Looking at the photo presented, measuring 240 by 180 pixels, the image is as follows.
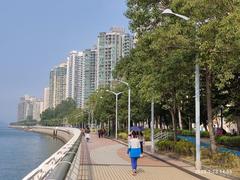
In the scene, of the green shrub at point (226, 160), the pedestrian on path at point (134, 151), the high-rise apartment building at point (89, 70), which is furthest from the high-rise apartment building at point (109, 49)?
the pedestrian on path at point (134, 151)

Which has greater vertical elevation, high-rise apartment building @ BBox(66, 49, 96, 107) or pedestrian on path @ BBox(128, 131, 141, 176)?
high-rise apartment building @ BBox(66, 49, 96, 107)

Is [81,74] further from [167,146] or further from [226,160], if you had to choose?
[226,160]

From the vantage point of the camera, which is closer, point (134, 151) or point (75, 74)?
point (134, 151)

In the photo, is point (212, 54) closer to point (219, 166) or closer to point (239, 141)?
point (219, 166)

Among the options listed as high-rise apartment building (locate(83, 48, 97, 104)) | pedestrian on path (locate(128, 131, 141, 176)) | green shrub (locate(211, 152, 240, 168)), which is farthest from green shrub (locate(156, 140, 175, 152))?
high-rise apartment building (locate(83, 48, 97, 104))

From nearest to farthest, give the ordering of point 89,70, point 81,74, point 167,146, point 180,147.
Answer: point 180,147 < point 167,146 < point 89,70 < point 81,74

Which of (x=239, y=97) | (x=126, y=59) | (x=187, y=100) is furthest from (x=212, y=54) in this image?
(x=187, y=100)

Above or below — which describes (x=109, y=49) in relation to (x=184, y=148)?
above

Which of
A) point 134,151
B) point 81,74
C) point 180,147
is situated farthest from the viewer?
point 81,74

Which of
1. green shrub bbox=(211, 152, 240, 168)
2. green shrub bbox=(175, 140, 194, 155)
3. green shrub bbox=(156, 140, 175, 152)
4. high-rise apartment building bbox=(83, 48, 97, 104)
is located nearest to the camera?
green shrub bbox=(211, 152, 240, 168)

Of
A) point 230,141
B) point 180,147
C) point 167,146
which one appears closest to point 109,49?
point 230,141

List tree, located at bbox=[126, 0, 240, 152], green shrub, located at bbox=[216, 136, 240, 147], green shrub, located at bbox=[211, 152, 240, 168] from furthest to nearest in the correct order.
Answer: green shrub, located at bbox=[216, 136, 240, 147] < green shrub, located at bbox=[211, 152, 240, 168] < tree, located at bbox=[126, 0, 240, 152]

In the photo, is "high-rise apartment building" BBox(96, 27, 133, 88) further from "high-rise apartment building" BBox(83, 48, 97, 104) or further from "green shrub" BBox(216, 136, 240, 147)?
"green shrub" BBox(216, 136, 240, 147)

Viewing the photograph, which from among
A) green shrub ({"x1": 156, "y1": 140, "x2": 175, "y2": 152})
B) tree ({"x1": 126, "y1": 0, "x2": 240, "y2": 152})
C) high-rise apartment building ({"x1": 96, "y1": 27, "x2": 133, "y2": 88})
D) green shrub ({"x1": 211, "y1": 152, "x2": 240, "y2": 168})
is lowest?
green shrub ({"x1": 211, "y1": 152, "x2": 240, "y2": 168})
